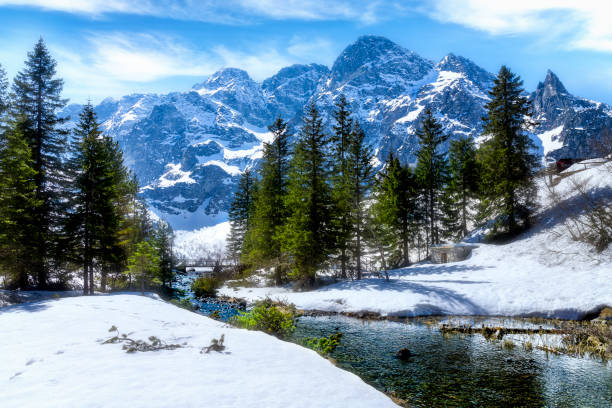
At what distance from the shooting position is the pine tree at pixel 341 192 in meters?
29.1

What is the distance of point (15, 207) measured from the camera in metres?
19.7

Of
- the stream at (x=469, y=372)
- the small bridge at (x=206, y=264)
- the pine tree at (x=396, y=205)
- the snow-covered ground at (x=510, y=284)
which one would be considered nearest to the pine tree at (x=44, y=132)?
the snow-covered ground at (x=510, y=284)

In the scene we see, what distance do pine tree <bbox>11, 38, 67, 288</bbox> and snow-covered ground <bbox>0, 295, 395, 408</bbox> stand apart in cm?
1537

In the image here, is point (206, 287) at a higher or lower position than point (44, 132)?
lower

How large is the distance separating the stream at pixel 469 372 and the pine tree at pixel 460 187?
27.5m

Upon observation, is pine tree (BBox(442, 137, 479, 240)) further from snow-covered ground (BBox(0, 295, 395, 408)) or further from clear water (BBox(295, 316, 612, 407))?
snow-covered ground (BBox(0, 295, 395, 408))

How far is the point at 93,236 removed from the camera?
2344 cm

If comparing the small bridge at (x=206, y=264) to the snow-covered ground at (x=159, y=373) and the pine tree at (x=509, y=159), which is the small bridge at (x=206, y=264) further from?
the snow-covered ground at (x=159, y=373)

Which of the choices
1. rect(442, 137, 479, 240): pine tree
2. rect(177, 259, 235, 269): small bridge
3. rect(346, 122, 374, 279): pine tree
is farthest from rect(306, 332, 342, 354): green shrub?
rect(177, 259, 235, 269): small bridge

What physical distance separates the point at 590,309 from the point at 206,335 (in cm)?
1849

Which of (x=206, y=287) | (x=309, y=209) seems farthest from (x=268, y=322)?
(x=206, y=287)

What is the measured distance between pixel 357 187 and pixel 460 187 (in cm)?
1758

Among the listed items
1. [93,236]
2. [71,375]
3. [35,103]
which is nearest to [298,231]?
[93,236]

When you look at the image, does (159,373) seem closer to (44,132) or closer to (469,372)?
(469,372)
